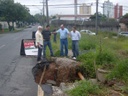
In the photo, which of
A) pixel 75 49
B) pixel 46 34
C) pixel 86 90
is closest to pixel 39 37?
pixel 46 34

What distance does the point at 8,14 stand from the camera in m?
80.6

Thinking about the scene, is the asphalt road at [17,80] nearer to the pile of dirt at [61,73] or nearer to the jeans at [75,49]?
the pile of dirt at [61,73]

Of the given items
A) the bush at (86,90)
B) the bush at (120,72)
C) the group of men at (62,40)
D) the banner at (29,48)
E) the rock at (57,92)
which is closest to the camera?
the bush at (86,90)

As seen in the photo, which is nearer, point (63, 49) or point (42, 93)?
point (42, 93)

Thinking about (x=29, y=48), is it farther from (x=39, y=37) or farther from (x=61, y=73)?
(x=61, y=73)

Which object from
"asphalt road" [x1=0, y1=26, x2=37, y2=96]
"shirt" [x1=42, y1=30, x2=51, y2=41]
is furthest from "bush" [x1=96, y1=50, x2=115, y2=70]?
"shirt" [x1=42, y1=30, x2=51, y2=41]

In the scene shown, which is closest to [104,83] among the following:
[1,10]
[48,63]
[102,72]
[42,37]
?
[102,72]

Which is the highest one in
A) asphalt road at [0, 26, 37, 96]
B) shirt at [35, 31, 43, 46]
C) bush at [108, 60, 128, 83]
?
shirt at [35, 31, 43, 46]

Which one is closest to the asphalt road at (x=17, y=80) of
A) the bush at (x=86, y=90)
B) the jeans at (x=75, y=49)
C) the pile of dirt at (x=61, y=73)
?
the pile of dirt at (x=61, y=73)

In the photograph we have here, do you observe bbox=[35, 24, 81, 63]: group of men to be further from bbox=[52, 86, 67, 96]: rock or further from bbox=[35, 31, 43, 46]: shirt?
bbox=[52, 86, 67, 96]: rock

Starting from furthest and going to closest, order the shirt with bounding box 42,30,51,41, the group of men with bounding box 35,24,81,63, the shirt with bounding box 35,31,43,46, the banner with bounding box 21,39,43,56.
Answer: the banner with bounding box 21,39,43,56
the shirt with bounding box 42,30,51,41
the group of men with bounding box 35,24,81,63
the shirt with bounding box 35,31,43,46

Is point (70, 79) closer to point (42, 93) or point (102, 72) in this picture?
point (102, 72)

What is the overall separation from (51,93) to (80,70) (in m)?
2.99

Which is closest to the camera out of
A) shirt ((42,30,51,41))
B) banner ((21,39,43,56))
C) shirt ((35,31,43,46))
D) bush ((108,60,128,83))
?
bush ((108,60,128,83))
